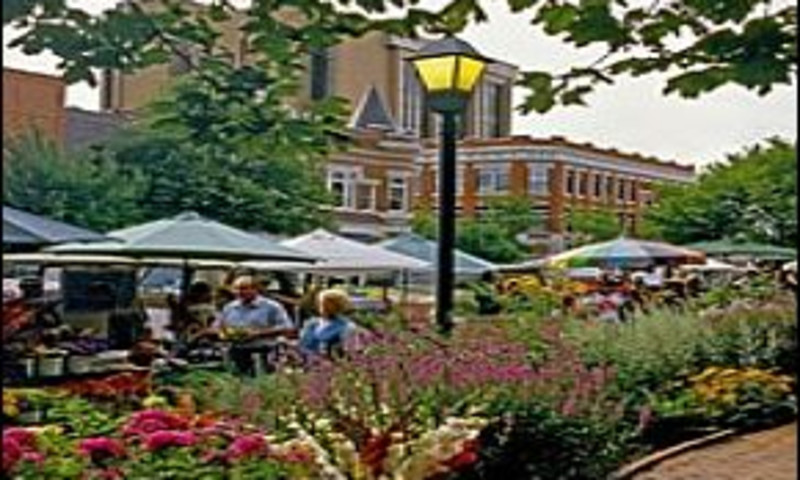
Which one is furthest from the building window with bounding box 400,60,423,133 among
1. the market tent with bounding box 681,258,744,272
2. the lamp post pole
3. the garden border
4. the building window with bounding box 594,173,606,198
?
the building window with bounding box 594,173,606,198

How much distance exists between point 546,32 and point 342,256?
741 inches

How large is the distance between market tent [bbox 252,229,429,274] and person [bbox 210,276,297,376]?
7884mm

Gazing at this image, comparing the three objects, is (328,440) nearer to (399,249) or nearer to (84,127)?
(84,127)

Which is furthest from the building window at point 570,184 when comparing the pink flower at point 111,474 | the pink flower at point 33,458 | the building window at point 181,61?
the building window at point 181,61

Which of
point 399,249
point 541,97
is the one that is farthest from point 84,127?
point 399,249

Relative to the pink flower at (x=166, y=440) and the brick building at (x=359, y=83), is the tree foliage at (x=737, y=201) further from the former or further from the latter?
the pink flower at (x=166, y=440)

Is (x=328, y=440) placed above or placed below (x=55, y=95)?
below

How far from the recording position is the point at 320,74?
4.75 metres

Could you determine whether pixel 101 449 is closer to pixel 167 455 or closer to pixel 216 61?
pixel 167 455

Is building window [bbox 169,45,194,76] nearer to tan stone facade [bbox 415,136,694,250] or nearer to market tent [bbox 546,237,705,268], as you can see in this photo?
market tent [bbox 546,237,705,268]

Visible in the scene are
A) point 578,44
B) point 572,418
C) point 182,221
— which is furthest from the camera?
point 182,221

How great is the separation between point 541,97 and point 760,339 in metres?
7.97

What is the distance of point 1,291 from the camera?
2.03 m

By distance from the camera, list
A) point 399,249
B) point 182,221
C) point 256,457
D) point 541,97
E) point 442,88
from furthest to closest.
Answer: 1. point 399,249
2. point 182,221
3. point 442,88
4. point 256,457
5. point 541,97
